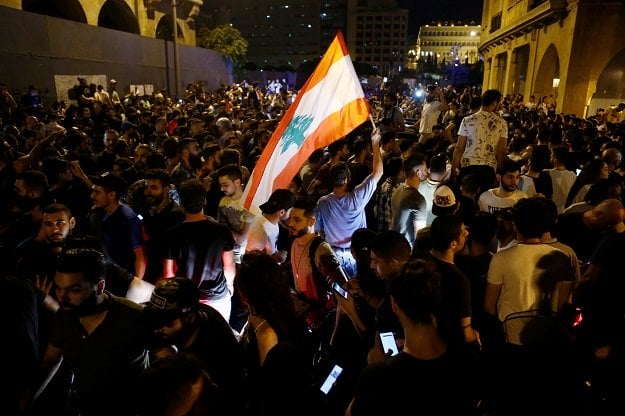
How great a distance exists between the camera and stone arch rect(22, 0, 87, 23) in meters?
24.7

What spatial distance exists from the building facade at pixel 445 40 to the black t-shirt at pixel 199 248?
5908 inches

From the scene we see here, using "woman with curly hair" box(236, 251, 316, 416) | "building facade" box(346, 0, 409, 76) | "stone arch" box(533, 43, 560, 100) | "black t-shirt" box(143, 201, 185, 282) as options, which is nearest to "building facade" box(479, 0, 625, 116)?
"stone arch" box(533, 43, 560, 100)

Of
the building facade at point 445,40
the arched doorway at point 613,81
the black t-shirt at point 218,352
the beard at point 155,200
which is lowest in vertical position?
the black t-shirt at point 218,352

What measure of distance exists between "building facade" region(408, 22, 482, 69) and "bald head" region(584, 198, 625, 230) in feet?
489

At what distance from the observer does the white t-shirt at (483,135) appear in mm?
6492

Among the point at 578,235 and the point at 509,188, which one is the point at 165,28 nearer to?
the point at 509,188

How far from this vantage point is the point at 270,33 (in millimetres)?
144250

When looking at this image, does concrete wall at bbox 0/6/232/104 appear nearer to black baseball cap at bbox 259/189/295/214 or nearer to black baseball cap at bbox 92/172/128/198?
black baseball cap at bbox 92/172/128/198

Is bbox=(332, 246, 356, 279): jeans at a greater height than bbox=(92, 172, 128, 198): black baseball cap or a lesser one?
lesser

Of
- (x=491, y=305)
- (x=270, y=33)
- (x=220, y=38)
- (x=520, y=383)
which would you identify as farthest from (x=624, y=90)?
(x=270, y=33)

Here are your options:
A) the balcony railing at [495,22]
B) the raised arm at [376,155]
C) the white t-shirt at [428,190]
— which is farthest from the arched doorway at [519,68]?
the raised arm at [376,155]

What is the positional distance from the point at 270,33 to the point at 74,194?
149913 millimetres

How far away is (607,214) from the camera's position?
12.9 ft

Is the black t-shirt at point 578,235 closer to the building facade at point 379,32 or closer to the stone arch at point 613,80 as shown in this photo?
the stone arch at point 613,80
